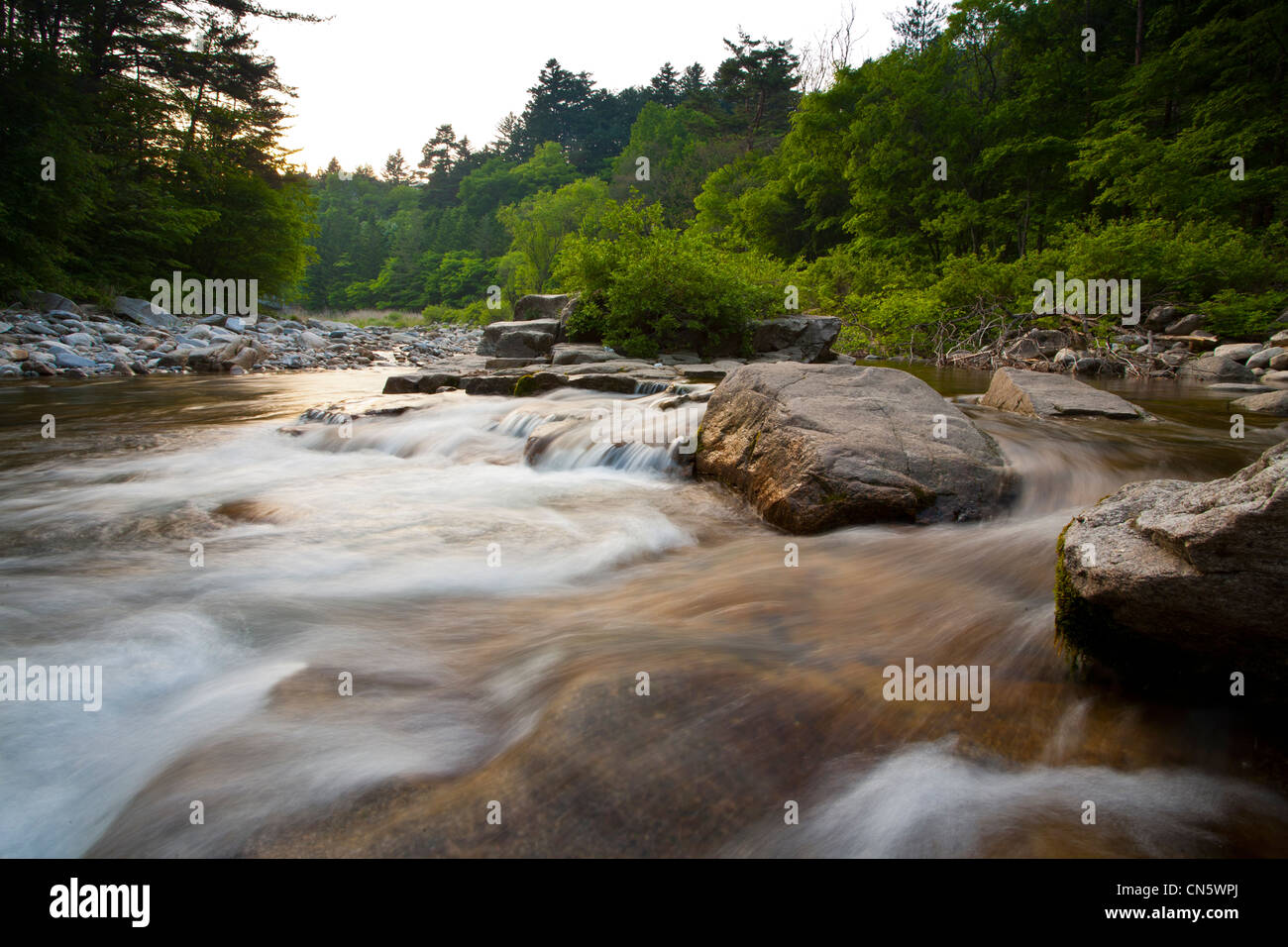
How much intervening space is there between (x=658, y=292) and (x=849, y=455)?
9.66m

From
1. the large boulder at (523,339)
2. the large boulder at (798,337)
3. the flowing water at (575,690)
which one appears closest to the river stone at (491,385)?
the flowing water at (575,690)

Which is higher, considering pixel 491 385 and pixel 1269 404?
pixel 491 385

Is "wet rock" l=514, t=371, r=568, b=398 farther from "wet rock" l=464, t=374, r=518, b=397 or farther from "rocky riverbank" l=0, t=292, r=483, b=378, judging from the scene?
"rocky riverbank" l=0, t=292, r=483, b=378

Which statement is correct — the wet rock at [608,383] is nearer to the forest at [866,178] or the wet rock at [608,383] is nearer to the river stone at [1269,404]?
the forest at [866,178]

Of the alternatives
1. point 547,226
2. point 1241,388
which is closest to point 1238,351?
point 1241,388

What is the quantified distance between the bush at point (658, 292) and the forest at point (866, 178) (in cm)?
5

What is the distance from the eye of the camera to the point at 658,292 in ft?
44.3

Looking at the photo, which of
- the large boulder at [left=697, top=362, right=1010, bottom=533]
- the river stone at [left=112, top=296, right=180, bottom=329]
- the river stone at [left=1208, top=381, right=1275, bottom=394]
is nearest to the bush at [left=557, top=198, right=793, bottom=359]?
the river stone at [left=1208, top=381, right=1275, bottom=394]

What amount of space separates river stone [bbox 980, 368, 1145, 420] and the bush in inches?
246

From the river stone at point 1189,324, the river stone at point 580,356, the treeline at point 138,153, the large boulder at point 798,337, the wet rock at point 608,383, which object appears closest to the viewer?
the wet rock at point 608,383

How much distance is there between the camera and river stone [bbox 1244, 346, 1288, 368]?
1173 centimetres

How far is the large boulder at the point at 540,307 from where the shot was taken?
17.4 meters

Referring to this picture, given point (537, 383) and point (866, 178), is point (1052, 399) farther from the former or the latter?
point (866, 178)
